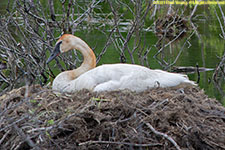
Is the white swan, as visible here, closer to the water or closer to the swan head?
the swan head

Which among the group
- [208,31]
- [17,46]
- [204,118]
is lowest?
[208,31]

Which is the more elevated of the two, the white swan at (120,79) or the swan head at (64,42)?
the swan head at (64,42)

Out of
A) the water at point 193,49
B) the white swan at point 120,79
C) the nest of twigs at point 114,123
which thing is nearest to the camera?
the nest of twigs at point 114,123

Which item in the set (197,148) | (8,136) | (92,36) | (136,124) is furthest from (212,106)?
(92,36)

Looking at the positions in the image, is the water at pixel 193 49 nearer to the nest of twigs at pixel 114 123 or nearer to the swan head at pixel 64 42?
the swan head at pixel 64 42

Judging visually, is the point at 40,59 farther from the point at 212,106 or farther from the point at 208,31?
the point at 208,31

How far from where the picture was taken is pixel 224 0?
22.8 m

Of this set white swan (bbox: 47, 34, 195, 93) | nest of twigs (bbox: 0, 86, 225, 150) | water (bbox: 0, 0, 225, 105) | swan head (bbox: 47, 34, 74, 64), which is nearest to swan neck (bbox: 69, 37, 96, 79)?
swan head (bbox: 47, 34, 74, 64)

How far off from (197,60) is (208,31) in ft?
13.8

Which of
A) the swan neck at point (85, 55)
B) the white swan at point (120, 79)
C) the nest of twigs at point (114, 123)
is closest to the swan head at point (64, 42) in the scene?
the swan neck at point (85, 55)

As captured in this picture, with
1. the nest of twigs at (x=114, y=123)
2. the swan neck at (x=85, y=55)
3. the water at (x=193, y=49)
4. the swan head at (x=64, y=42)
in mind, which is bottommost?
the water at (x=193, y=49)

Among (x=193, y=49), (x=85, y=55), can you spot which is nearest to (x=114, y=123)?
(x=85, y=55)

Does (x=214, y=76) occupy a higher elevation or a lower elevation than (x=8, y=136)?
lower

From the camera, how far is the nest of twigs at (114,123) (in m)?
5.35
